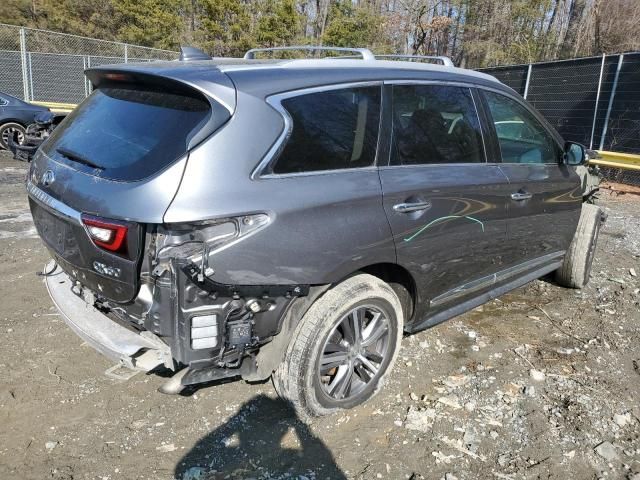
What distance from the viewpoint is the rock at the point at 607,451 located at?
2.66 meters

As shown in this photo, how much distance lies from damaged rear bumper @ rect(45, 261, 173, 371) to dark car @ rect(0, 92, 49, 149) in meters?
9.73

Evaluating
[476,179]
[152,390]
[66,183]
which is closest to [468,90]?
[476,179]

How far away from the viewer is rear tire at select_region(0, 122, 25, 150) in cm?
1081

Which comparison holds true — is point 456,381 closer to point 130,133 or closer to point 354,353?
point 354,353

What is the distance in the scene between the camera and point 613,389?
10.7 feet

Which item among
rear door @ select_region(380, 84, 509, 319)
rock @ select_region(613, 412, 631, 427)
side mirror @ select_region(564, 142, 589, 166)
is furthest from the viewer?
side mirror @ select_region(564, 142, 589, 166)

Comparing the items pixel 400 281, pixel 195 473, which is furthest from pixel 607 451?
pixel 195 473

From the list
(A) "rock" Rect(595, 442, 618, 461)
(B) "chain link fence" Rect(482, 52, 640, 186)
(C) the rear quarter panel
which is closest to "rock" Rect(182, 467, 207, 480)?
(C) the rear quarter panel

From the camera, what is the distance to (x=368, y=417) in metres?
2.90

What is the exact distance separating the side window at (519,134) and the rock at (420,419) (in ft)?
5.99

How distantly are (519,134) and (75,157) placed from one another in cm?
310

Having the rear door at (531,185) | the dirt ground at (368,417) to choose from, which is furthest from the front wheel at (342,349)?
the rear door at (531,185)

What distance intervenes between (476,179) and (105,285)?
229cm

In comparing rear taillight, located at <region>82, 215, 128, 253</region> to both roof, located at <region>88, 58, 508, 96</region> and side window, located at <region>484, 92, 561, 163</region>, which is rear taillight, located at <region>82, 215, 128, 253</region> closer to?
roof, located at <region>88, 58, 508, 96</region>
